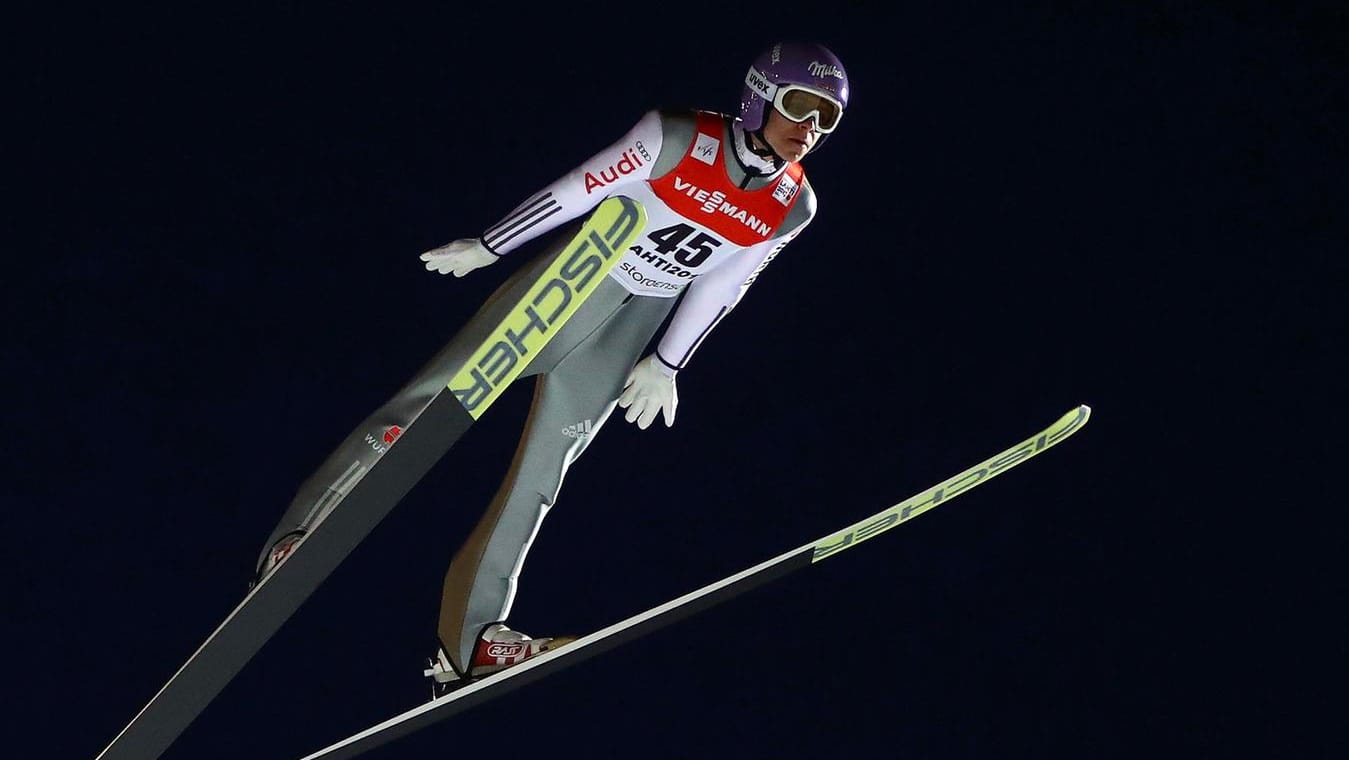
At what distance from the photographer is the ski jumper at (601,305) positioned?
4.64 metres

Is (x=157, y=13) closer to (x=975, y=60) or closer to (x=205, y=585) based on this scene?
(x=205, y=585)

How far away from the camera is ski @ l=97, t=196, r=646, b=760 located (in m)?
4.43

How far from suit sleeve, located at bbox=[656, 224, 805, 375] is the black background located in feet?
1.62

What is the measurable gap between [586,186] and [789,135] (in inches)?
14.0

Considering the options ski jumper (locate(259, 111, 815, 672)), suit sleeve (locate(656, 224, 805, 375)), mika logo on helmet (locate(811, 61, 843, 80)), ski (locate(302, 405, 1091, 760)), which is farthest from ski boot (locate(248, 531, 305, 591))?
mika logo on helmet (locate(811, 61, 843, 80))

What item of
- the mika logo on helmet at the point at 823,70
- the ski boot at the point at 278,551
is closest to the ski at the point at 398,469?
the ski boot at the point at 278,551

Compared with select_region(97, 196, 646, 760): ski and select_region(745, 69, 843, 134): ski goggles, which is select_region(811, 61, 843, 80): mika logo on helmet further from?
select_region(97, 196, 646, 760): ski

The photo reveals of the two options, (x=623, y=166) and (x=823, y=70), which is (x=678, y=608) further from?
(x=823, y=70)

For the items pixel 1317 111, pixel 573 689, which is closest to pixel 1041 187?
pixel 1317 111

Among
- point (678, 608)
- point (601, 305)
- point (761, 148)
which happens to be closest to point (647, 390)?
point (601, 305)

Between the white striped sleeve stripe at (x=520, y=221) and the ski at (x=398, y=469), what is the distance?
0.65 feet

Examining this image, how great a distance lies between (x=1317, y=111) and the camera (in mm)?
6000

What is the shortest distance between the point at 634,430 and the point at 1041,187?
1006 mm

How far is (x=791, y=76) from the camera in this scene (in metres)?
4.54
